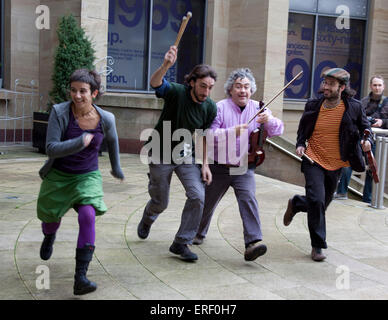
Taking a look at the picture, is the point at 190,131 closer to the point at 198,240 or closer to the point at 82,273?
the point at 198,240

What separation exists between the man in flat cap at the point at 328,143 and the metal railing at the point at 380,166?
102 inches

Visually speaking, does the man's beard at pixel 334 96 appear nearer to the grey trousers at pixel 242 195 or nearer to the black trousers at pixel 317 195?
the black trousers at pixel 317 195

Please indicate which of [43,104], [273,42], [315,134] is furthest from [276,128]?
[43,104]

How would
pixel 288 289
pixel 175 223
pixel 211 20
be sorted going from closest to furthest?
pixel 288 289
pixel 175 223
pixel 211 20

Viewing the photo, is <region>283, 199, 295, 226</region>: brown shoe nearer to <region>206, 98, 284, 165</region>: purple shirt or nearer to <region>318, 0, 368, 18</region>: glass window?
<region>206, 98, 284, 165</region>: purple shirt

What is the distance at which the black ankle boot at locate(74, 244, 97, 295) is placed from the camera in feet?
13.4

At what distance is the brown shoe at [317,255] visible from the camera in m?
5.43

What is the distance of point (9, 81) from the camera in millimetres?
12930

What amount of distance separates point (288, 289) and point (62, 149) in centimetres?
205

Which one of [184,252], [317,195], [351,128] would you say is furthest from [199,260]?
[351,128]

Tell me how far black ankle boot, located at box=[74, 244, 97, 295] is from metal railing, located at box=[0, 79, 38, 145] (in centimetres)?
895

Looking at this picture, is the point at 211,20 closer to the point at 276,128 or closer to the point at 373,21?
the point at 373,21

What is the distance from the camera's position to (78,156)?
4348mm

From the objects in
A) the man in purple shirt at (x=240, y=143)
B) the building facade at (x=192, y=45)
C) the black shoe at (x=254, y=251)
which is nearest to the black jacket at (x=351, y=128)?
the man in purple shirt at (x=240, y=143)
